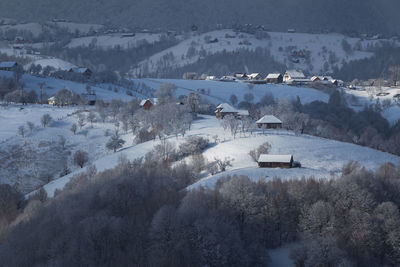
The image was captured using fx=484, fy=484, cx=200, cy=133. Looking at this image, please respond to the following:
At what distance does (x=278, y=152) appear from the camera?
49562 mm

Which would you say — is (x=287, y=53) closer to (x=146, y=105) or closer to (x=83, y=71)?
(x=83, y=71)

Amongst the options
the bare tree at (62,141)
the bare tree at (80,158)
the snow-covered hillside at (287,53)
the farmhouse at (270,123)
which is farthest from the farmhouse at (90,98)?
the snow-covered hillside at (287,53)

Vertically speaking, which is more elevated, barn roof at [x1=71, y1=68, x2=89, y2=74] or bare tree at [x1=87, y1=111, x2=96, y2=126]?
barn roof at [x1=71, y1=68, x2=89, y2=74]

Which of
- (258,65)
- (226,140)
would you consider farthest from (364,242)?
(258,65)

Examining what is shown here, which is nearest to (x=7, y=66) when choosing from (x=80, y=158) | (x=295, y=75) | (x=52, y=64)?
(x=52, y=64)

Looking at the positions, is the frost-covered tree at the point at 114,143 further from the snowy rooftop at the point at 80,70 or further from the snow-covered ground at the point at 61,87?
the snowy rooftop at the point at 80,70

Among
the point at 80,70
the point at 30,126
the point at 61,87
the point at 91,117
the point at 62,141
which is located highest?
the point at 80,70

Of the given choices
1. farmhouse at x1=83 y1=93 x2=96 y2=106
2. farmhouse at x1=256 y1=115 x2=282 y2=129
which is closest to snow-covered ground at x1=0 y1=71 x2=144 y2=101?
farmhouse at x1=83 y1=93 x2=96 y2=106

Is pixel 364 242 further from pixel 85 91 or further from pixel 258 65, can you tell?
pixel 258 65

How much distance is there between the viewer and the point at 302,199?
117 feet

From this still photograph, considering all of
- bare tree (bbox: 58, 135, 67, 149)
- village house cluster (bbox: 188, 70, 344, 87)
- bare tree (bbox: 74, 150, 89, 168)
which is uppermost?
village house cluster (bbox: 188, 70, 344, 87)

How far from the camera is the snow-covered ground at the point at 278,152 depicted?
4281 cm

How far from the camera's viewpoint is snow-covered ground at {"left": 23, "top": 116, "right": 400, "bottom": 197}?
42812 millimetres

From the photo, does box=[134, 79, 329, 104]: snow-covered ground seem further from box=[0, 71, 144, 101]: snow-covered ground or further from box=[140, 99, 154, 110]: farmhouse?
box=[140, 99, 154, 110]: farmhouse
